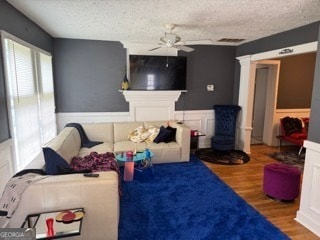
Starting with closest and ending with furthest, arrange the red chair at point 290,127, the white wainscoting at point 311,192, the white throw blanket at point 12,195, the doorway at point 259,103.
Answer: the white throw blanket at point 12,195 → the white wainscoting at point 311,192 → the red chair at point 290,127 → the doorway at point 259,103

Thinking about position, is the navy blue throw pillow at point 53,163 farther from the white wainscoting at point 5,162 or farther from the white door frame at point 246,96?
the white door frame at point 246,96

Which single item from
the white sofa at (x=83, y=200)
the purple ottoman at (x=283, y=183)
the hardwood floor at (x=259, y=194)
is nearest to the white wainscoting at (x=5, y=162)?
the white sofa at (x=83, y=200)

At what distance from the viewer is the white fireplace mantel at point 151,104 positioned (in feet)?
16.6

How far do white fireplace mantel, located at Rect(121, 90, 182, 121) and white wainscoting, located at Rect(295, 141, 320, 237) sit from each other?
3.11 m

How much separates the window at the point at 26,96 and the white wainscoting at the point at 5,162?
13 centimetres

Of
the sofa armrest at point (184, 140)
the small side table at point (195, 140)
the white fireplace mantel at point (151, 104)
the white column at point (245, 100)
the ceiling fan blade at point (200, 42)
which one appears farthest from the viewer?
the small side table at point (195, 140)

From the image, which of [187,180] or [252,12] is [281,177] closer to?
[187,180]

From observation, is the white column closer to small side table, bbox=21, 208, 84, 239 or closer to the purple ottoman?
the purple ottoman

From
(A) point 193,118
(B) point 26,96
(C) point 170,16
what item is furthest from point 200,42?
(B) point 26,96

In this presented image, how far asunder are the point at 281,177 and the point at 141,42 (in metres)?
3.71

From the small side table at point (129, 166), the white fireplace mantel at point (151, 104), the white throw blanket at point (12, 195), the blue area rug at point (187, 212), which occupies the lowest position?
the blue area rug at point (187, 212)

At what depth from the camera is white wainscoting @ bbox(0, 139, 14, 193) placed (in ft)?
7.73

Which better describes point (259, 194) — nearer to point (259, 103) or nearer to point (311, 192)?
point (311, 192)

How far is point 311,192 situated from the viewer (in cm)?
253
